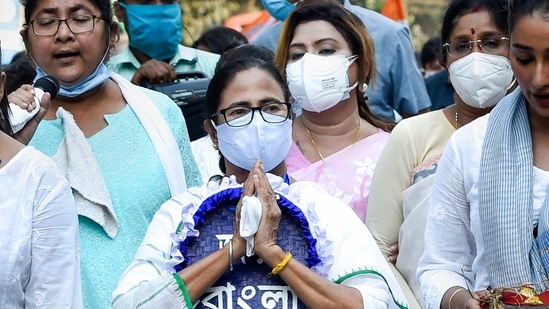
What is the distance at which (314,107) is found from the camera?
18.6 ft

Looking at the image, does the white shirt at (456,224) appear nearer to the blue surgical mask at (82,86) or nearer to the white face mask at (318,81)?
the blue surgical mask at (82,86)

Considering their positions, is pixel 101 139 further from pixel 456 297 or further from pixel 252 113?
pixel 456 297

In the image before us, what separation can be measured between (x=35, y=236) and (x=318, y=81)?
2.24 meters

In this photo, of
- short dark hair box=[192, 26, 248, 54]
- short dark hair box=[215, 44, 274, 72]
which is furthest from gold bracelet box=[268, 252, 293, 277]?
short dark hair box=[192, 26, 248, 54]

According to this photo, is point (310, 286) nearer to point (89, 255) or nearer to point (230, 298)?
point (230, 298)

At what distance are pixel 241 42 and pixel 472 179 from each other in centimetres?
414

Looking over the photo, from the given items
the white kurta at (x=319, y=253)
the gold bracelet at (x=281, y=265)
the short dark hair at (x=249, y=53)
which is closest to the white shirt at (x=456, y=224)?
the white kurta at (x=319, y=253)

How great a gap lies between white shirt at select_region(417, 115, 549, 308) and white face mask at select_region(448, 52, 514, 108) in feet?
4.00

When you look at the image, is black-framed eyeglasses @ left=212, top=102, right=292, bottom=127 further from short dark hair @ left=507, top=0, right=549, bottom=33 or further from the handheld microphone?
short dark hair @ left=507, top=0, right=549, bottom=33

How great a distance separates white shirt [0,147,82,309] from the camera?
3.59 metres

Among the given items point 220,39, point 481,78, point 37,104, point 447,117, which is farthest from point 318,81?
point 220,39

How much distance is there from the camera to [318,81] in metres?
5.60

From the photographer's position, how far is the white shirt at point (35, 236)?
3586 millimetres

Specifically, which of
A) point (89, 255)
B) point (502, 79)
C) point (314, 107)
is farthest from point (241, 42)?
point (89, 255)
